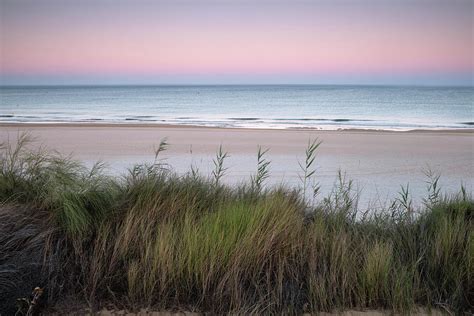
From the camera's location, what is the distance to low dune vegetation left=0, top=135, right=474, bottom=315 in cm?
396

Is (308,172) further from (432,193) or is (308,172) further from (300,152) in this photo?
(300,152)

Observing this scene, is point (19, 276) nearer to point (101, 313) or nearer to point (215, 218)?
point (101, 313)

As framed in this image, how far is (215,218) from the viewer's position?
457 centimetres

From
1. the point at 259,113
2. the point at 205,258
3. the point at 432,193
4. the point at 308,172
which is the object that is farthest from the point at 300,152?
the point at 259,113

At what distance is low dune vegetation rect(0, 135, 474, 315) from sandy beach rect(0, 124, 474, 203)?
9.69 ft

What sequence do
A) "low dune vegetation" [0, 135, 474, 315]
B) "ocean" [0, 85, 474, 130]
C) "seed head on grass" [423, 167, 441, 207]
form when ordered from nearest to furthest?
"low dune vegetation" [0, 135, 474, 315]
"seed head on grass" [423, 167, 441, 207]
"ocean" [0, 85, 474, 130]

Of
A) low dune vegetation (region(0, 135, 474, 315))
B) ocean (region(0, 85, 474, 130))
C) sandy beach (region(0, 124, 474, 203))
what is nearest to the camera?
low dune vegetation (region(0, 135, 474, 315))

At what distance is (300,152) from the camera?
14.6 meters

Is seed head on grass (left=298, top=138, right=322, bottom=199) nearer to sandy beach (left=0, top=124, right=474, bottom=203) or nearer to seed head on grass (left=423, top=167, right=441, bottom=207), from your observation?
sandy beach (left=0, top=124, right=474, bottom=203)

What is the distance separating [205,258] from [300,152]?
10751 mm

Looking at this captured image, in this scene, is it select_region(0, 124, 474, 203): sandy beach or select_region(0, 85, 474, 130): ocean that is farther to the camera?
select_region(0, 85, 474, 130): ocean

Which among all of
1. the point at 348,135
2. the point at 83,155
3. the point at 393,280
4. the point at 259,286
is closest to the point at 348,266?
the point at 393,280

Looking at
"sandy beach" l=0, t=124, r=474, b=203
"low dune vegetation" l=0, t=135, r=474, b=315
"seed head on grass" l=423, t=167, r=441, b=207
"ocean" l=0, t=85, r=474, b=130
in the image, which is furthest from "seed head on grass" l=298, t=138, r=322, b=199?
"ocean" l=0, t=85, r=474, b=130

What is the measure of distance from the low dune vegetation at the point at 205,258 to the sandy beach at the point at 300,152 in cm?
295
